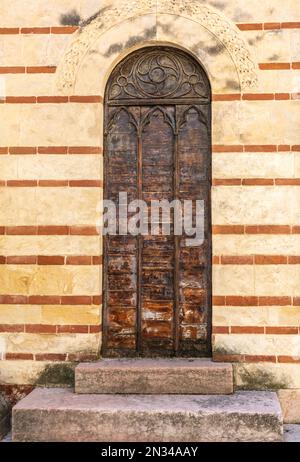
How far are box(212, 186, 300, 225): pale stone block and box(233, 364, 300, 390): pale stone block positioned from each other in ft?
5.26

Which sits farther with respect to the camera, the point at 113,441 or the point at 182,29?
the point at 182,29

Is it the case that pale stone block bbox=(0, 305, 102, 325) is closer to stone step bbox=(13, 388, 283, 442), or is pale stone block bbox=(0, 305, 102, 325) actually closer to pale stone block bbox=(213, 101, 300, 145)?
stone step bbox=(13, 388, 283, 442)

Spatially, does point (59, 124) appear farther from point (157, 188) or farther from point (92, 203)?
point (157, 188)

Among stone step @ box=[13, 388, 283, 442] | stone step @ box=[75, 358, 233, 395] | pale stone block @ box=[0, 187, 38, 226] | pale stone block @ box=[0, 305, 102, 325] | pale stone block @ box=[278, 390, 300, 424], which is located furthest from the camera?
pale stone block @ box=[0, 187, 38, 226]

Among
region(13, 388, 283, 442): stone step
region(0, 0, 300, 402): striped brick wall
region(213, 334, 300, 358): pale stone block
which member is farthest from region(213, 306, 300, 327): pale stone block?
region(13, 388, 283, 442): stone step

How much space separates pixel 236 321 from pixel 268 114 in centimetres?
238

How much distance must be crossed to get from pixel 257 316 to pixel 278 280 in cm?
47

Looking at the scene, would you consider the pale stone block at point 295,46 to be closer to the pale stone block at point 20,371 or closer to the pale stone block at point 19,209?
the pale stone block at point 19,209

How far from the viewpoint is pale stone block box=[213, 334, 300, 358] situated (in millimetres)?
5141

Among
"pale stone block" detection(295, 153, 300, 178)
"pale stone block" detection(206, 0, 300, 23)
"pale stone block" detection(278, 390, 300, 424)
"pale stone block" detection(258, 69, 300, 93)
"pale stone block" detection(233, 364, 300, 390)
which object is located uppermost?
"pale stone block" detection(206, 0, 300, 23)

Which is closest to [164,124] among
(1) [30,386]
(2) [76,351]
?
(2) [76,351]

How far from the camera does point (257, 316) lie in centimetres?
519

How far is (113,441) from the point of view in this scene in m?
4.50
